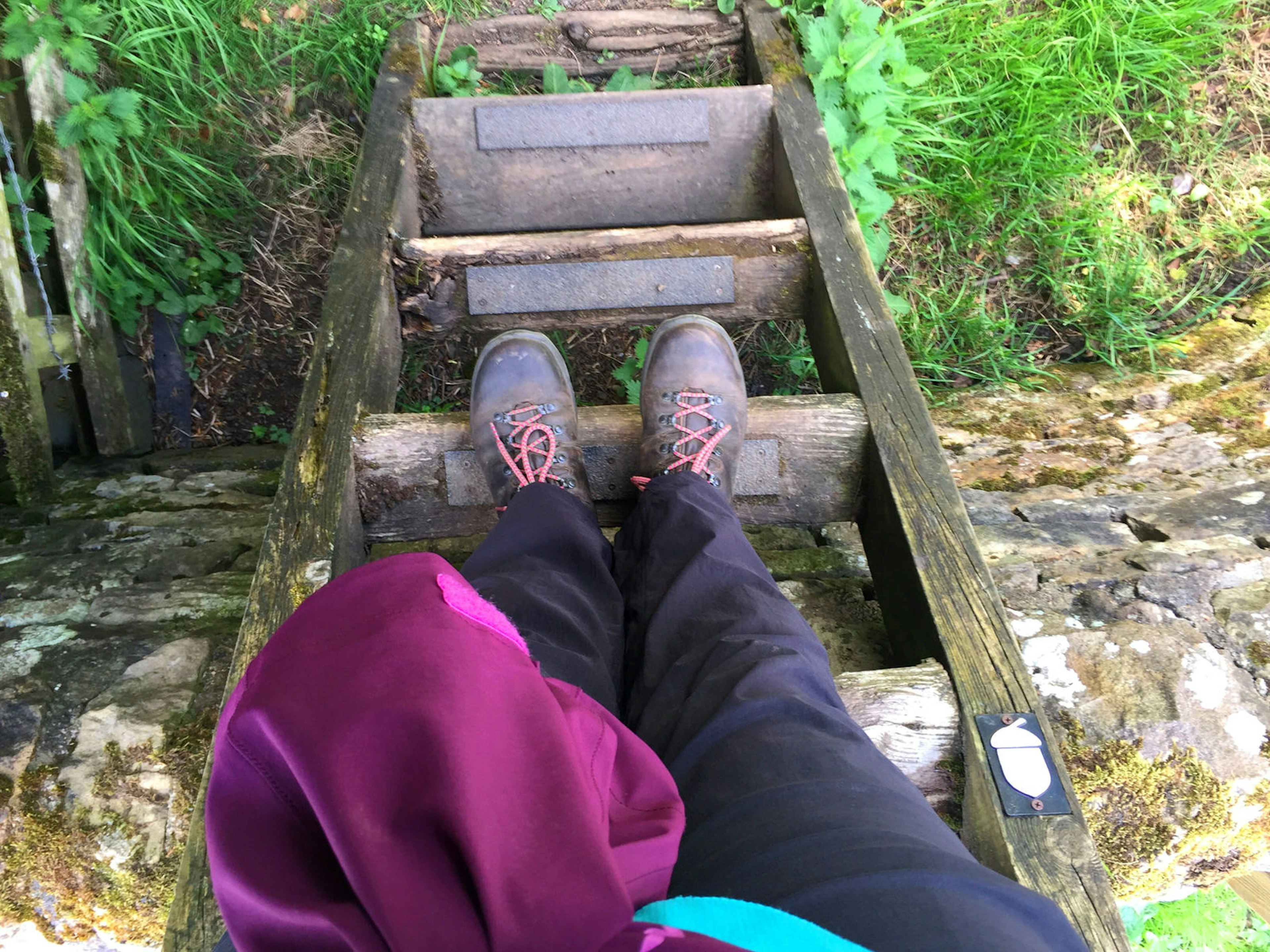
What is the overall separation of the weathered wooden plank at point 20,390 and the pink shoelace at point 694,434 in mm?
1768

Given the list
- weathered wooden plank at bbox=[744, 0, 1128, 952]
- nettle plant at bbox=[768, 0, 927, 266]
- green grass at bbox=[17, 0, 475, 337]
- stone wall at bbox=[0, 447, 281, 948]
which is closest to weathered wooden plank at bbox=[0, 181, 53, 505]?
green grass at bbox=[17, 0, 475, 337]

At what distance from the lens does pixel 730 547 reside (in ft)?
4.75

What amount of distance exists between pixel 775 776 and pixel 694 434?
90cm

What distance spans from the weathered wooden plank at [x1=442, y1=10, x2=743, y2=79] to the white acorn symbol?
2.11 meters

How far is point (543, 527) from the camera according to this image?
Answer: 1.49m

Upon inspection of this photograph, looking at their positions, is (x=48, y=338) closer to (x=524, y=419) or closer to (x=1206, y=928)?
(x=524, y=419)

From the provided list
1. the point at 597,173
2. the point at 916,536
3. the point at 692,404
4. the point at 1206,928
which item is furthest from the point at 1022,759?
the point at 1206,928

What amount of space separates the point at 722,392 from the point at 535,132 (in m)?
0.91

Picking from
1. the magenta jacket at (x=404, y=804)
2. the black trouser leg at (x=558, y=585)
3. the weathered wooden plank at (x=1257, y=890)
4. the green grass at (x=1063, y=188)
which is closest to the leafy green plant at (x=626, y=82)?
the green grass at (x=1063, y=188)

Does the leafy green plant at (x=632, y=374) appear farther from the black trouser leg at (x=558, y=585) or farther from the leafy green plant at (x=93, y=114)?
the leafy green plant at (x=93, y=114)

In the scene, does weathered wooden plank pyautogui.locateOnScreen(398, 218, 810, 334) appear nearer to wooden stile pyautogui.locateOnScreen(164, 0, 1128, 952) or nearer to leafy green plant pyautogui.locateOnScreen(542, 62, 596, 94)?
wooden stile pyautogui.locateOnScreen(164, 0, 1128, 952)

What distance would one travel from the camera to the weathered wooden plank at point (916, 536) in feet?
3.50

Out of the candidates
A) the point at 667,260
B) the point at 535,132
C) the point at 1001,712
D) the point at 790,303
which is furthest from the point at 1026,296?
the point at 1001,712

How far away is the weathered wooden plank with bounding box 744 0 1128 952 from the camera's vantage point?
3.50 feet
